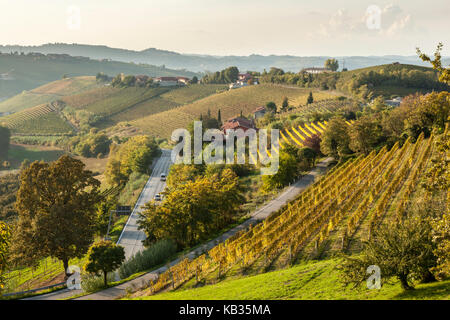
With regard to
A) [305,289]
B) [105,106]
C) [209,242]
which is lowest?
[209,242]

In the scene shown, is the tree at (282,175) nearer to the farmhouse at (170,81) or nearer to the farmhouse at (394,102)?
the farmhouse at (394,102)

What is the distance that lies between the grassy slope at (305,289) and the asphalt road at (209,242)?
5.98 meters

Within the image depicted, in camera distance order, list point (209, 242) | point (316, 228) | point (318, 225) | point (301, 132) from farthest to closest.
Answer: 1. point (301, 132)
2. point (209, 242)
3. point (318, 225)
4. point (316, 228)

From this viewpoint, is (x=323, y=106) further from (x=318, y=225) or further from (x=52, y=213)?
(x=52, y=213)

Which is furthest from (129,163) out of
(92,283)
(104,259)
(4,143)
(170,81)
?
(170,81)

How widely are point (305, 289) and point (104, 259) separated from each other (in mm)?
13486

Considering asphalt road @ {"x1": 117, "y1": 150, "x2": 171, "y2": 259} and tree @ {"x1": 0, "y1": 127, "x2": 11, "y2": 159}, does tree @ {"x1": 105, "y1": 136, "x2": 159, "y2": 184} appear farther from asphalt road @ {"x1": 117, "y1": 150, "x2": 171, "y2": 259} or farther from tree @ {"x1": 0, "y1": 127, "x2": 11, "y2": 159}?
tree @ {"x1": 0, "y1": 127, "x2": 11, "y2": 159}

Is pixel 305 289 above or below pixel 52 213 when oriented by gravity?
above

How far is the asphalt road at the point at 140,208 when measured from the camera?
1271 inches

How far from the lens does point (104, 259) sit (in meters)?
22.6

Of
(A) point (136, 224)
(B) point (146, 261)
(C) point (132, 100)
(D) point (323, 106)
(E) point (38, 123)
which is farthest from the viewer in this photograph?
(C) point (132, 100)

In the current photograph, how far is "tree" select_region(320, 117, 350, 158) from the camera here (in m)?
43.5
